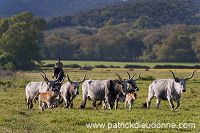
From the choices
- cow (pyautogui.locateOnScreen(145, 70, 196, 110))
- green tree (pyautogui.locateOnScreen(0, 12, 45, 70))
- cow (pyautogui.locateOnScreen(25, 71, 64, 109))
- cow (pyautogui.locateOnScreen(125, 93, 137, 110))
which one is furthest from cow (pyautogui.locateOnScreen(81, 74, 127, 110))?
green tree (pyautogui.locateOnScreen(0, 12, 45, 70))

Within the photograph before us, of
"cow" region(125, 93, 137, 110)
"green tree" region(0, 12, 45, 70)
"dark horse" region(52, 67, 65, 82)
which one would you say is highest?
"green tree" region(0, 12, 45, 70)

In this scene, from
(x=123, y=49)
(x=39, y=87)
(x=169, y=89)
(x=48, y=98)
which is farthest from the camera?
(x=123, y=49)

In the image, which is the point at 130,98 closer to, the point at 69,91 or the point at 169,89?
the point at 169,89

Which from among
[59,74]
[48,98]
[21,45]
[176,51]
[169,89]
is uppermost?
[21,45]

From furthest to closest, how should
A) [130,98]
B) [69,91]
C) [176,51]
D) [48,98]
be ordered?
[176,51], [69,91], [130,98], [48,98]

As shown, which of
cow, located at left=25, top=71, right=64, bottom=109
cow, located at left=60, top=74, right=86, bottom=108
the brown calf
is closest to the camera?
the brown calf

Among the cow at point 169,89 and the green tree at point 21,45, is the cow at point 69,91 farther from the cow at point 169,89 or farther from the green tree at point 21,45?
the green tree at point 21,45

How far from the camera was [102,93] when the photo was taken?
22859 mm

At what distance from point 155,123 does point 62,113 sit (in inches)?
189

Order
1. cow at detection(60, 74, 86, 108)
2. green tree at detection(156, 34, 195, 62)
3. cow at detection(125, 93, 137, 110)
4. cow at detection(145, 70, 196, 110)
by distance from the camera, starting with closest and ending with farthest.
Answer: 1. cow at detection(125, 93, 137, 110)
2. cow at detection(145, 70, 196, 110)
3. cow at detection(60, 74, 86, 108)
4. green tree at detection(156, 34, 195, 62)

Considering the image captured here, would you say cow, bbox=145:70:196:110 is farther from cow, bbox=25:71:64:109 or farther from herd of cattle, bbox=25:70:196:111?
cow, bbox=25:71:64:109

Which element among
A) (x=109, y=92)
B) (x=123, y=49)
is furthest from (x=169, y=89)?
(x=123, y=49)

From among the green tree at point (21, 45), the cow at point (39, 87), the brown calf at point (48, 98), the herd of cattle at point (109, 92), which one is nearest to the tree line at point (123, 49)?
the green tree at point (21, 45)

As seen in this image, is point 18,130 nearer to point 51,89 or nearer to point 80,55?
point 51,89
